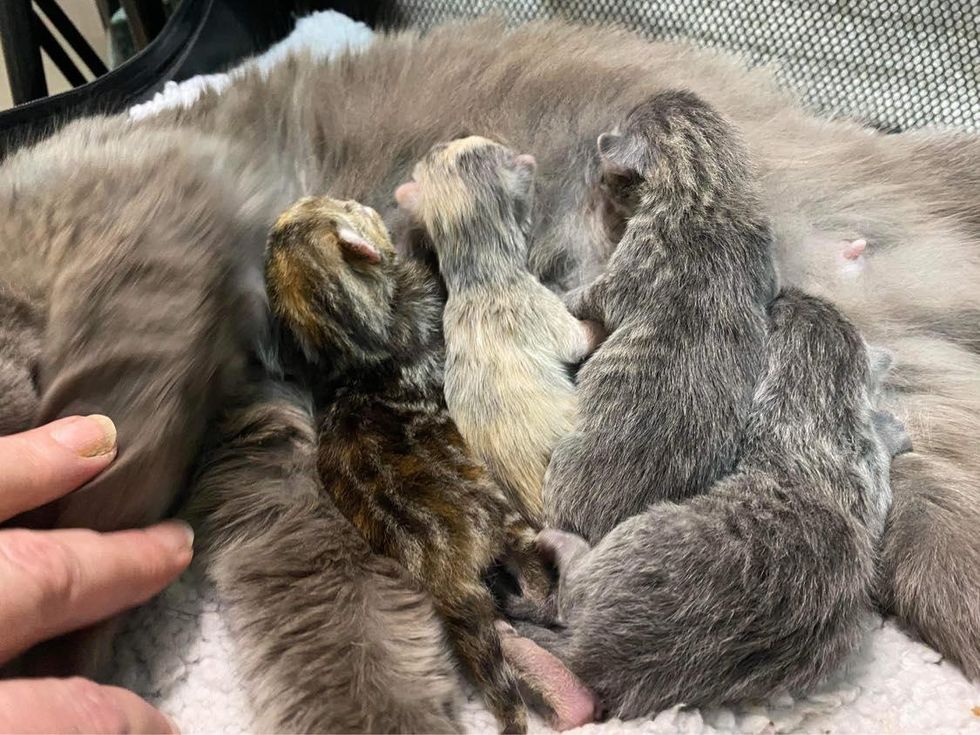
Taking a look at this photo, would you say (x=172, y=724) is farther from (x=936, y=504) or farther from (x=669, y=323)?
(x=936, y=504)

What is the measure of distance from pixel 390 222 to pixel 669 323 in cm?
49

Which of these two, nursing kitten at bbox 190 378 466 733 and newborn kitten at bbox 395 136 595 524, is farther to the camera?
newborn kitten at bbox 395 136 595 524

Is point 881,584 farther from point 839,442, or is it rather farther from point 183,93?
point 183,93

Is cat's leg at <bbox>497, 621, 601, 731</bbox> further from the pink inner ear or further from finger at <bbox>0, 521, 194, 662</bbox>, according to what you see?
the pink inner ear

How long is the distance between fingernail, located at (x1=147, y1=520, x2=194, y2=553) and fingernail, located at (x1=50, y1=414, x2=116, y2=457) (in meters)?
0.13

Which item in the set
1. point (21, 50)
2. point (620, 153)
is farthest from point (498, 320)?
point (21, 50)

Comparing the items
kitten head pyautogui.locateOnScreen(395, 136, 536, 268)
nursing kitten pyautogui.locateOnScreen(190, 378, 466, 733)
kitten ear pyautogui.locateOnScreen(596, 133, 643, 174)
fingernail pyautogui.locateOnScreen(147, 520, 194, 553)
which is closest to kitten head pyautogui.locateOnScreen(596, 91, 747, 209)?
kitten ear pyautogui.locateOnScreen(596, 133, 643, 174)

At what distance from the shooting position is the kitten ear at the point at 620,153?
3.78 ft

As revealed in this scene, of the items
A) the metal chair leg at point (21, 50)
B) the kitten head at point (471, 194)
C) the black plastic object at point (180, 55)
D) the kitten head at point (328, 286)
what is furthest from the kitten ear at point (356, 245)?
the metal chair leg at point (21, 50)

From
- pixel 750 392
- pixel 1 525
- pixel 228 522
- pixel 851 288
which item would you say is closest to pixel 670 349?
pixel 750 392

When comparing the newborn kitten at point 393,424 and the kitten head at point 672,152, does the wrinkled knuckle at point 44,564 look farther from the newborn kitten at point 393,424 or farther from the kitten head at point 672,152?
the kitten head at point 672,152

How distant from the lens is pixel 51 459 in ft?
2.69

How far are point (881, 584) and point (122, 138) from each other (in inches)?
46.9

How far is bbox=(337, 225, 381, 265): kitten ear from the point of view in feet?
3.56
